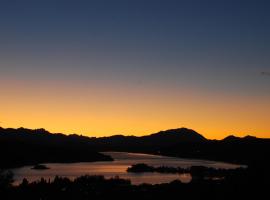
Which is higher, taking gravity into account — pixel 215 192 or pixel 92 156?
pixel 92 156

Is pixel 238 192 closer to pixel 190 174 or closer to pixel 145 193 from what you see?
pixel 145 193

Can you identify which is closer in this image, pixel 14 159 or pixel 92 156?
pixel 14 159

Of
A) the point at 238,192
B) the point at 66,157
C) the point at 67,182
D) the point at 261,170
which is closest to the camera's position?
the point at 238,192

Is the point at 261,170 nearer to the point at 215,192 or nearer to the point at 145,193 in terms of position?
the point at 215,192

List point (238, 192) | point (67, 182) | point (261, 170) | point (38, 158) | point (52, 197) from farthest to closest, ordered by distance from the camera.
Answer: point (38, 158) < point (67, 182) < point (261, 170) < point (52, 197) < point (238, 192)

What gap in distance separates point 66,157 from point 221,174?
91522mm

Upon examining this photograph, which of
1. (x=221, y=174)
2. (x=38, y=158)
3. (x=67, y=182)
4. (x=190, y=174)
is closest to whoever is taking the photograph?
(x=67, y=182)

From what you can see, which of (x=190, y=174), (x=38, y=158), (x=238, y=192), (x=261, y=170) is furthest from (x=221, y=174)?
(x=38, y=158)

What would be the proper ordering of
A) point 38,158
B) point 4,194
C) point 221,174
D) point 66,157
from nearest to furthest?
1. point 4,194
2. point 221,174
3. point 38,158
4. point 66,157

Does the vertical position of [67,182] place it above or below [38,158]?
below

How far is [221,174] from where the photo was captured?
363 ft

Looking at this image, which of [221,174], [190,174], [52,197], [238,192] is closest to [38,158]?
[190,174]

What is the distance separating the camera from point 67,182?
8088 cm

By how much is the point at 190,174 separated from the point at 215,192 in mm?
60202
